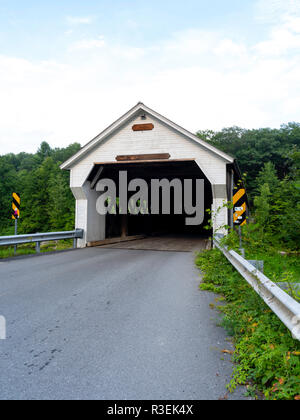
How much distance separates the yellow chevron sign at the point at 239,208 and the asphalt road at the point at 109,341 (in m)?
3.43

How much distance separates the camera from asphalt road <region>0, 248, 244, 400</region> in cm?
215

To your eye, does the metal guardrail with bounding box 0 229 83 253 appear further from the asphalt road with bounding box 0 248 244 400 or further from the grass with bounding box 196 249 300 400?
the grass with bounding box 196 249 300 400

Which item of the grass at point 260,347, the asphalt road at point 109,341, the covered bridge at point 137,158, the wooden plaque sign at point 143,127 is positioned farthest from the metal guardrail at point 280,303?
the wooden plaque sign at point 143,127

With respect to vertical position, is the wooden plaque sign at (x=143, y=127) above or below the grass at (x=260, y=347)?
above

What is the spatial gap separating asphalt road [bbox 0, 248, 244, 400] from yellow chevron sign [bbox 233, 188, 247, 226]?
3432 millimetres

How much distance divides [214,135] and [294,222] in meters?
52.3

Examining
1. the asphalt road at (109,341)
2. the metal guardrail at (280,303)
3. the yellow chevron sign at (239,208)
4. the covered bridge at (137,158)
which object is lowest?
the asphalt road at (109,341)

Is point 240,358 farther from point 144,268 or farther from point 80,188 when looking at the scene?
point 80,188

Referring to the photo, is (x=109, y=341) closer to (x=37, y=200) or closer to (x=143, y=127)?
(x=143, y=127)

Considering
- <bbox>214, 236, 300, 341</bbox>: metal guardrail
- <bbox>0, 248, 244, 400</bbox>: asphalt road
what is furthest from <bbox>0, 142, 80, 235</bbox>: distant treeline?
<bbox>214, 236, 300, 341</bbox>: metal guardrail

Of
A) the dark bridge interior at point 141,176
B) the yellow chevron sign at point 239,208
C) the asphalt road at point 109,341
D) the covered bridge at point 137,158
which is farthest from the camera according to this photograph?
the dark bridge interior at point 141,176

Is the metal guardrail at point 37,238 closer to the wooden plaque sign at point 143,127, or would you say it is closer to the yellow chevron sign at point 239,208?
the wooden plaque sign at point 143,127

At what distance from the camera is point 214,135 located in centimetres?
5684

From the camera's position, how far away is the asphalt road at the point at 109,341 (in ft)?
7.06
